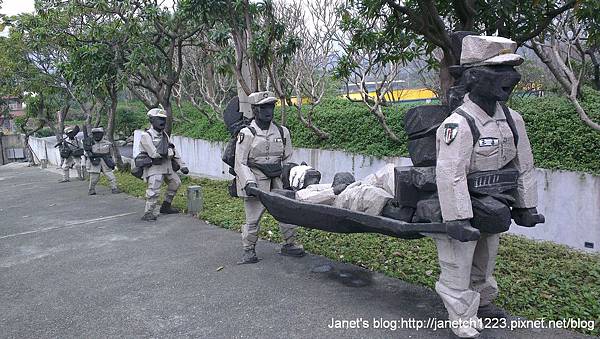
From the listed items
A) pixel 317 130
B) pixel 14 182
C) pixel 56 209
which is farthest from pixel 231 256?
pixel 14 182

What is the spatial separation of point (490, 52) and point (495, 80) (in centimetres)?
19

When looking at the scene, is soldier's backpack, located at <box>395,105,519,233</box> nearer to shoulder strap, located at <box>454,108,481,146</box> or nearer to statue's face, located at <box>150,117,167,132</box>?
shoulder strap, located at <box>454,108,481,146</box>

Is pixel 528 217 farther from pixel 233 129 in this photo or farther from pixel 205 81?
pixel 205 81

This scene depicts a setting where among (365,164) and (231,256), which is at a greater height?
(365,164)

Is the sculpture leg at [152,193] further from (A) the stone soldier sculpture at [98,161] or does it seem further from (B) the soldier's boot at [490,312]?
(B) the soldier's boot at [490,312]

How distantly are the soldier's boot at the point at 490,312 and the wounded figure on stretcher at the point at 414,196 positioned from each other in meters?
0.81

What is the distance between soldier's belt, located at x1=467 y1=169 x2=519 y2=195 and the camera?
10.5 feet

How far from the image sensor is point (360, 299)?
169 inches

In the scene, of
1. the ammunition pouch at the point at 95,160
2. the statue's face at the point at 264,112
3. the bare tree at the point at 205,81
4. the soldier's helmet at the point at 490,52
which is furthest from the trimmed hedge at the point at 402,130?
the statue's face at the point at 264,112

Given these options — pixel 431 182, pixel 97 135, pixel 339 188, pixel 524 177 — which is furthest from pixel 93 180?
pixel 524 177

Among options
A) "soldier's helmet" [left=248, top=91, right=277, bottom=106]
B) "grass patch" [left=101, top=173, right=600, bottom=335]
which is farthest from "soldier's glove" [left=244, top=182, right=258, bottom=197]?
"grass patch" [left=101, top=173, right=600, bottom=335]

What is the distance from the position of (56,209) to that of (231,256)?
225 inches

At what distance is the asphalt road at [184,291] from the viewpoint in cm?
387

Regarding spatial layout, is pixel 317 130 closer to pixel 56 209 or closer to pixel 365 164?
pixel 365 164
